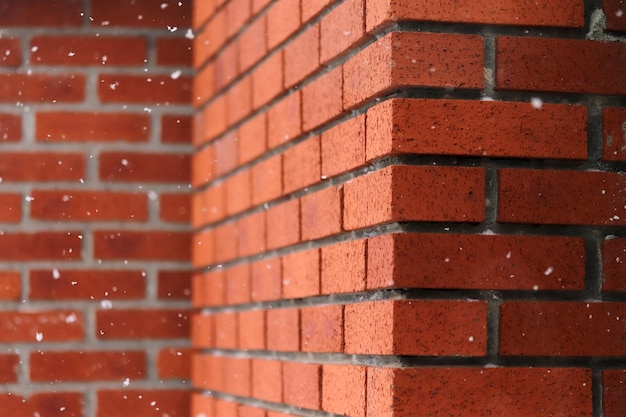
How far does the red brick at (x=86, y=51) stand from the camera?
2990mm

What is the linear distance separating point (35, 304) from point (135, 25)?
0.78 m

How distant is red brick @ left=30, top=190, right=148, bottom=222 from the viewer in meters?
2.95

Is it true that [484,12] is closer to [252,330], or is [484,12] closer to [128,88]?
[252,330]

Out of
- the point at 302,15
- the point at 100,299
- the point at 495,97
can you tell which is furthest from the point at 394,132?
the point at 100,299

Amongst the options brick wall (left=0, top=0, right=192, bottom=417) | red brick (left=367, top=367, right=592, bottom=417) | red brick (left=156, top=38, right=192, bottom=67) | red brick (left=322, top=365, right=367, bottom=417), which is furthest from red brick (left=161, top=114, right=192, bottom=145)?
red brick (left=367, top=367, right=592, bottom=417)

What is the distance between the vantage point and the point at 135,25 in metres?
3.01

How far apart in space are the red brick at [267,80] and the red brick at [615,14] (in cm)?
72

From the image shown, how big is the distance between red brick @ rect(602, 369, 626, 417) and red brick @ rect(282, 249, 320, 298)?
53 cm

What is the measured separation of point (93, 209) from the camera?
2.97 m

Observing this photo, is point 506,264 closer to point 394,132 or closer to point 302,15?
point 394,132

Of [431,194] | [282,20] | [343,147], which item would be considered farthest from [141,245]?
[431,194]

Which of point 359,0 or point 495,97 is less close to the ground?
point 359,0

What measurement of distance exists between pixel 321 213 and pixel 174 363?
1.13 meters

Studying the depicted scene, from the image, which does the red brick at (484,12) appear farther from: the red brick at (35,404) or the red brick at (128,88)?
the red brick at (35,404)
